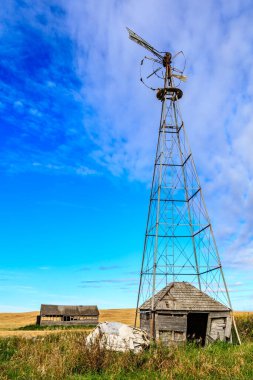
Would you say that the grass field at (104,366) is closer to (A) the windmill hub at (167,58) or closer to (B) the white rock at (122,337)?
(B) the white rock at (122,337)

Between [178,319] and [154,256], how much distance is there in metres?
3.49

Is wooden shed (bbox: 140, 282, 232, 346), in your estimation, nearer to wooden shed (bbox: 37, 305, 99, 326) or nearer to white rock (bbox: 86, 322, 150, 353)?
white rock (bbox: 86, 322, 150, 353)

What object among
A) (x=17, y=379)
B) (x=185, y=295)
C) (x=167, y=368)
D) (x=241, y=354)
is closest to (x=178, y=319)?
(x=185, y=295)

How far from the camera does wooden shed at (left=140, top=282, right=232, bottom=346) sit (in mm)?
19922

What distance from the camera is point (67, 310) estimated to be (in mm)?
44906

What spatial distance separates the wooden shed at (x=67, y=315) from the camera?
4388 cm

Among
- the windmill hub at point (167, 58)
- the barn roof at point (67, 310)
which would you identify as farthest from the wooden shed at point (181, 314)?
the barn roof at point (67, 310)

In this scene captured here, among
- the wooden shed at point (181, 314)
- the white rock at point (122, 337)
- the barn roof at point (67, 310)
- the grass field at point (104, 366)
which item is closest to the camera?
the grass field at point (104, 366)

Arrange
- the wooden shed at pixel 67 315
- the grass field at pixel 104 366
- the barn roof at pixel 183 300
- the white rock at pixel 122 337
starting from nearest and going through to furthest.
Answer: the grass field at pixel 104 366
the white rock at pixel 122 337
the barn roof at pixel 183 300
the wooden shed at pixel 67 315

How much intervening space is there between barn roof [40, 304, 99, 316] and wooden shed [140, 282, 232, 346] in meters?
24.2

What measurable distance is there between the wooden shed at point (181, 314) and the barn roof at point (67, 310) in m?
24.2

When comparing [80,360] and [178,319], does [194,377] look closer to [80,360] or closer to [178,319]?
[80,360]

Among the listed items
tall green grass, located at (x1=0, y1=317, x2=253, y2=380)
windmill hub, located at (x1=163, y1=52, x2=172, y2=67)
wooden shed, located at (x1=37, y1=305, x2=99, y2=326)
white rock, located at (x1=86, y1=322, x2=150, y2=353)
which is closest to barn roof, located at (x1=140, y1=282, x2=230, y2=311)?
white rock, located at (x1=86, y1=322, x2=150, y2=353)

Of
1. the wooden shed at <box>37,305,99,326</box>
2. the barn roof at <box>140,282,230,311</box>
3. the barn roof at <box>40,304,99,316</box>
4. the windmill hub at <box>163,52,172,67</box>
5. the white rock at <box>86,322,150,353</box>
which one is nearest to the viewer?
the white rock at <box>86,322,150,353</box>
